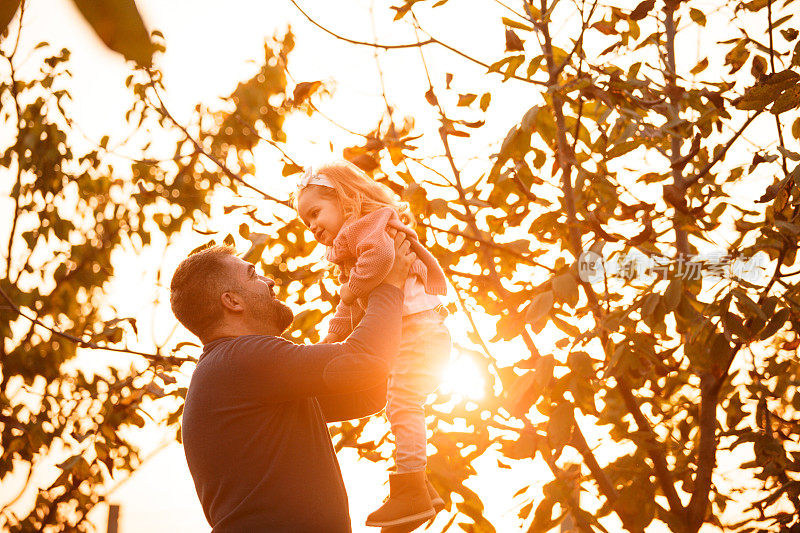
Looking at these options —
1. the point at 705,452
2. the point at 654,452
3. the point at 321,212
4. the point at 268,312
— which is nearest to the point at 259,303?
the point at 268,312

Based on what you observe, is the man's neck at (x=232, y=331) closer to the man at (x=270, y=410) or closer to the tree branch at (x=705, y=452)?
the man at (x=270, y=410)

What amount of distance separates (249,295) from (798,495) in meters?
2.16

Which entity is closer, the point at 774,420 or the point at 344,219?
the point at 344,219

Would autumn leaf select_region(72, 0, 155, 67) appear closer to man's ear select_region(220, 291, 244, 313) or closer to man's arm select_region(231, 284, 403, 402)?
man's arm select_region(231, 284, 403, 402)

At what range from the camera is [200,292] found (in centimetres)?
218

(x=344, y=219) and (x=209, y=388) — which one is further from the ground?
(x=344, y=219)

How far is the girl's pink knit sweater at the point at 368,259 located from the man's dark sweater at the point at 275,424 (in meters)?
0.06

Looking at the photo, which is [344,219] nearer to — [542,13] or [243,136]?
[542,13]

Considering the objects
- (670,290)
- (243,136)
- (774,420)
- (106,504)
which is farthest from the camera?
(106,504)

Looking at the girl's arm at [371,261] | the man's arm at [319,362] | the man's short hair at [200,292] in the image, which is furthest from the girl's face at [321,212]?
the man's arm at [319,362]

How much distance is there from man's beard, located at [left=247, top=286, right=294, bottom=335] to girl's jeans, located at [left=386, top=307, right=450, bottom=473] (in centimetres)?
34

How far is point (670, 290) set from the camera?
7.73 ft

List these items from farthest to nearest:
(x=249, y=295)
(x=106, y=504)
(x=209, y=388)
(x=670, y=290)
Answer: (x=106, y=504) → (x=670, y=290) → (x=249, y=295) → (x=209, y=388)

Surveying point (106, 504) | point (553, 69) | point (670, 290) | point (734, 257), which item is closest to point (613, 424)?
point (734, 257)
